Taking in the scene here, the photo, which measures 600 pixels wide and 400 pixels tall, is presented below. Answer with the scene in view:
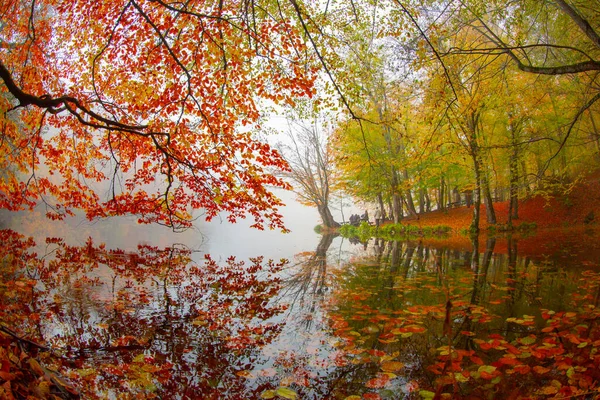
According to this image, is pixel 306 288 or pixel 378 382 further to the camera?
pixel 306 288

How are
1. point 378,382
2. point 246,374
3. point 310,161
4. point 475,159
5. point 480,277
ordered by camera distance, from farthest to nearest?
point 310,161, point 475,159, point 480,277, point 246,374, point 378,382

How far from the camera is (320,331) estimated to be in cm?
416

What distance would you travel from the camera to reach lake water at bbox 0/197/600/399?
2.79 m

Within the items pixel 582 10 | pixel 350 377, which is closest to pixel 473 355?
pixel 350 377

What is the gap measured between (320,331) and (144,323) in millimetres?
2320

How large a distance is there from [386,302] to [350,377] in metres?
2.42

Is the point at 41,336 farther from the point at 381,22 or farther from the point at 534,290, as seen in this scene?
the point at 381,22

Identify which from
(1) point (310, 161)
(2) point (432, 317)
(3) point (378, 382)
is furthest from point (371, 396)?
(1) point (310, 161)

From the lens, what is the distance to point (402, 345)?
141 inches

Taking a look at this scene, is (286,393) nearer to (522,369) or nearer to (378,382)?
(378,382)

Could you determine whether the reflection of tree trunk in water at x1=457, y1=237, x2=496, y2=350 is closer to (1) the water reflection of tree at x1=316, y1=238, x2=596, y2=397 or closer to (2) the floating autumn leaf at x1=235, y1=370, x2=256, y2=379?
(1) the water reflection of tree at x1=316, y1=238, x2=596, y2=397

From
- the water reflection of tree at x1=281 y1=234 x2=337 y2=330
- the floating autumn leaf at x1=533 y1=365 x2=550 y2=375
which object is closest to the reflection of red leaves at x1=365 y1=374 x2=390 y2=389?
the floating autumn leaf at x1=533 y1=365 x2=550 y2=375

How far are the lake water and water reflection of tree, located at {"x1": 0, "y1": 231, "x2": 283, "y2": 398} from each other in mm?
20

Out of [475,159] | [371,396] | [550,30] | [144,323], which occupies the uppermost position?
[550,30]
